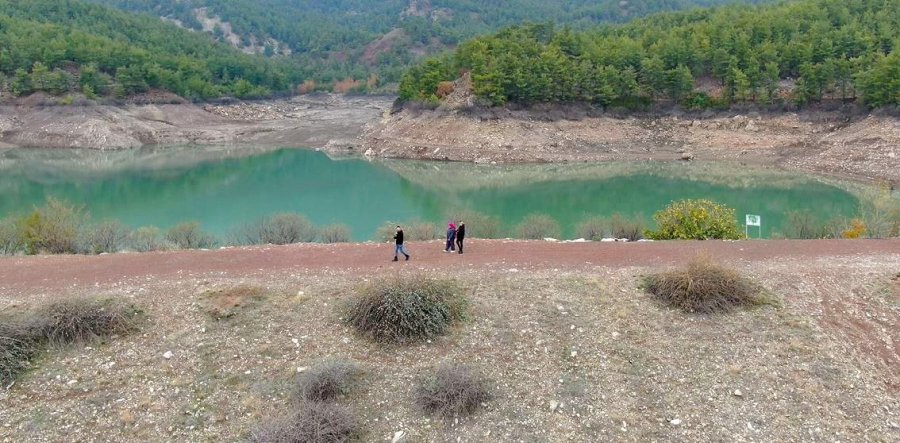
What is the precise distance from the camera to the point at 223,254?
64.7ft

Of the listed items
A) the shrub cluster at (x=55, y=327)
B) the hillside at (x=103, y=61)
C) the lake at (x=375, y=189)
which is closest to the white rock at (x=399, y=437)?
the shrub cluster at (x=55, y=327)

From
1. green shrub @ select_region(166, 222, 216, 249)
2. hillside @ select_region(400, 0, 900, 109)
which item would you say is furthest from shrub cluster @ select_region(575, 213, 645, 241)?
hillside @ select_region(400, 0, 900, 109)

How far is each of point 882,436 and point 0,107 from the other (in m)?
92.6

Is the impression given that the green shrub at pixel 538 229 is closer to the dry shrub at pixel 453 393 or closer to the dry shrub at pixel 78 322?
the dry shrub at pixel 453 393

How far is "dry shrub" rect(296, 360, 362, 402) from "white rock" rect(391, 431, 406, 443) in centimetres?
145

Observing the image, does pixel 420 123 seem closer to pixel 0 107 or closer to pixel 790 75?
pixel 790 75

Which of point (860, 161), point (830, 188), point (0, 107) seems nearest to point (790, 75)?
point (860, 161)

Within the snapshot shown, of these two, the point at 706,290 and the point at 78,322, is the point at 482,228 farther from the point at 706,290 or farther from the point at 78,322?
the point at 78,322

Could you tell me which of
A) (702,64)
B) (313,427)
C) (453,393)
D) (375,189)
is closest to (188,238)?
(313,427)

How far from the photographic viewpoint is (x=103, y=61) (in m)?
88.5

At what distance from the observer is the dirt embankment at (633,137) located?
2188 inches

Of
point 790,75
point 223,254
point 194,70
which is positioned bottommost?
point 223,254

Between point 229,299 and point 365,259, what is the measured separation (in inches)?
183

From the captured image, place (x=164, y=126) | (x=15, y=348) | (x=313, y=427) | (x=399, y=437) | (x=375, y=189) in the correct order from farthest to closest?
(x=164, y=126), (x=375, y=189), (x=15, y=348), (x=399, y=437), (x=313, y=427)
